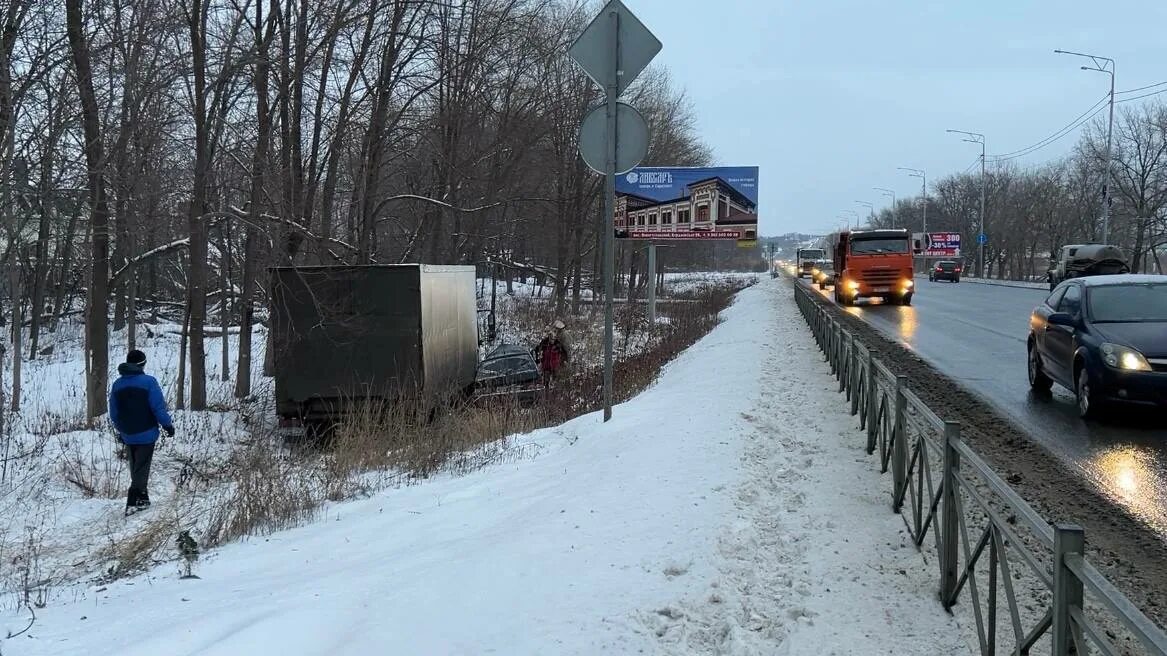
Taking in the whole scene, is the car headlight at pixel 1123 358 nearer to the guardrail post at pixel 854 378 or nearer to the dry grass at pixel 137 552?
the guardrail post at pixel 854 378

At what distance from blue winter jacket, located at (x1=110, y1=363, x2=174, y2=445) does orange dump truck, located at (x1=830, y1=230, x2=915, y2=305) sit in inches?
968

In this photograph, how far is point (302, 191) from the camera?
17.2 metres

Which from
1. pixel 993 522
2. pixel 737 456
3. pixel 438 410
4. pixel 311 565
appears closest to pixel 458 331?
pixel 438 410

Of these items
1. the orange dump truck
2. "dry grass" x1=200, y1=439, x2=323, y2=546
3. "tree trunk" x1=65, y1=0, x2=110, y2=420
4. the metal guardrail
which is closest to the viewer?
the metal guardrail

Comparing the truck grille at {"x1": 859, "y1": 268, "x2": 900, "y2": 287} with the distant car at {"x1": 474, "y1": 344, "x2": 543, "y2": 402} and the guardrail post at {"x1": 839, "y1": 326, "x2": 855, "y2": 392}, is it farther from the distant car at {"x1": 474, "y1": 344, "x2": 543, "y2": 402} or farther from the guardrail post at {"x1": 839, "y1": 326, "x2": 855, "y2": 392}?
the guardrail post at {"x1": 839, "y1": 326, "x2": 855, "y2": 392}

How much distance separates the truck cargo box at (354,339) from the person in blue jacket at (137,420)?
3334mm

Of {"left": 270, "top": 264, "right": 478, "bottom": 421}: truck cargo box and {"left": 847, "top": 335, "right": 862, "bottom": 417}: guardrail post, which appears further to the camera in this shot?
{"left": 270, "top": 264, "right": 478, "bottom": 421}: truck cargo box

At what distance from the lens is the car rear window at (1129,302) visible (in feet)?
27.8

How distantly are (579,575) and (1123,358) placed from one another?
6.51 meters

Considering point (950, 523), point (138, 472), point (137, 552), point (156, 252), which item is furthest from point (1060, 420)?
point (156, 252)

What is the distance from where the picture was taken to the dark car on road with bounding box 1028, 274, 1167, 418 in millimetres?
7598

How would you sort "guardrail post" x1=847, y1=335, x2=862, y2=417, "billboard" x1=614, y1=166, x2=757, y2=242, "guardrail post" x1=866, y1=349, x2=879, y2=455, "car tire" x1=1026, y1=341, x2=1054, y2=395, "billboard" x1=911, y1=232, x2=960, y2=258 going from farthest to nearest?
"billboard" x1=911, y1=232, x2=960, y2=258 → "billboard" x1=614, y1=166, x2=757, y2=242 → "car tire" x1=1026, y1=341, x2=1054, y2=395 → "guardrail post" x1=847, y1=335, x2=862, y2=417 → "guardrail post" x1=866, y1=349, x2=879, y2=455

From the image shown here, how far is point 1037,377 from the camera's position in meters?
10.1

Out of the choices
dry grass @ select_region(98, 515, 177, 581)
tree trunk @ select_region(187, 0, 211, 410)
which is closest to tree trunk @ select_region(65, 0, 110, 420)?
tree trunk @ select_region(187, 0, 211, 410)
